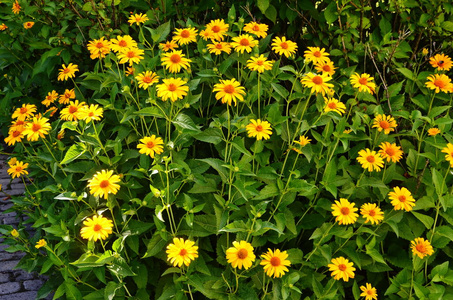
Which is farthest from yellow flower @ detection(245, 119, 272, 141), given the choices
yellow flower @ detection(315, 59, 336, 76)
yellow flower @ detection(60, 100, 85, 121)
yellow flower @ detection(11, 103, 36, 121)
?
yellow flower @ detection(11, 103, 36, 121)

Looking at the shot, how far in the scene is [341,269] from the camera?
185 cm

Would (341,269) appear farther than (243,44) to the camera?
No

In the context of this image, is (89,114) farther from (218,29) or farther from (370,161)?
(370,161)

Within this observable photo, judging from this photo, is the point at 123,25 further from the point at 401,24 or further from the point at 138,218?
the point at 401,24

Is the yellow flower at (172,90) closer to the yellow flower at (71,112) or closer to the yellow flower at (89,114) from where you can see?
the yellow flower at (89,114)

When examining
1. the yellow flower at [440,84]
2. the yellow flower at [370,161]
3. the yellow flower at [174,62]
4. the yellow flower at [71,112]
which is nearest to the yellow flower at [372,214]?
the yellow flower at [370,161]

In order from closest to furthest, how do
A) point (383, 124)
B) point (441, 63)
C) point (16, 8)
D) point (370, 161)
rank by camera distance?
1. point (370, 161)
2. point (383, 124)
3. point (441, 63)
4. point (16, 8)

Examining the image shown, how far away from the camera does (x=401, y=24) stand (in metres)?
2.69

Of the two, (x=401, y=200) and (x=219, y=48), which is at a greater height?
(x=219, y=48)

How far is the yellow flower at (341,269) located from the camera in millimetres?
1827

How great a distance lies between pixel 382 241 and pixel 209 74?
42.4 inches

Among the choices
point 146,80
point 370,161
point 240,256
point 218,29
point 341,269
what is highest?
point 218,29

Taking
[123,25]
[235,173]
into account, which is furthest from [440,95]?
[123,25]

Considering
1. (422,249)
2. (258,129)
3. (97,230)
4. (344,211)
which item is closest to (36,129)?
(97,230)
